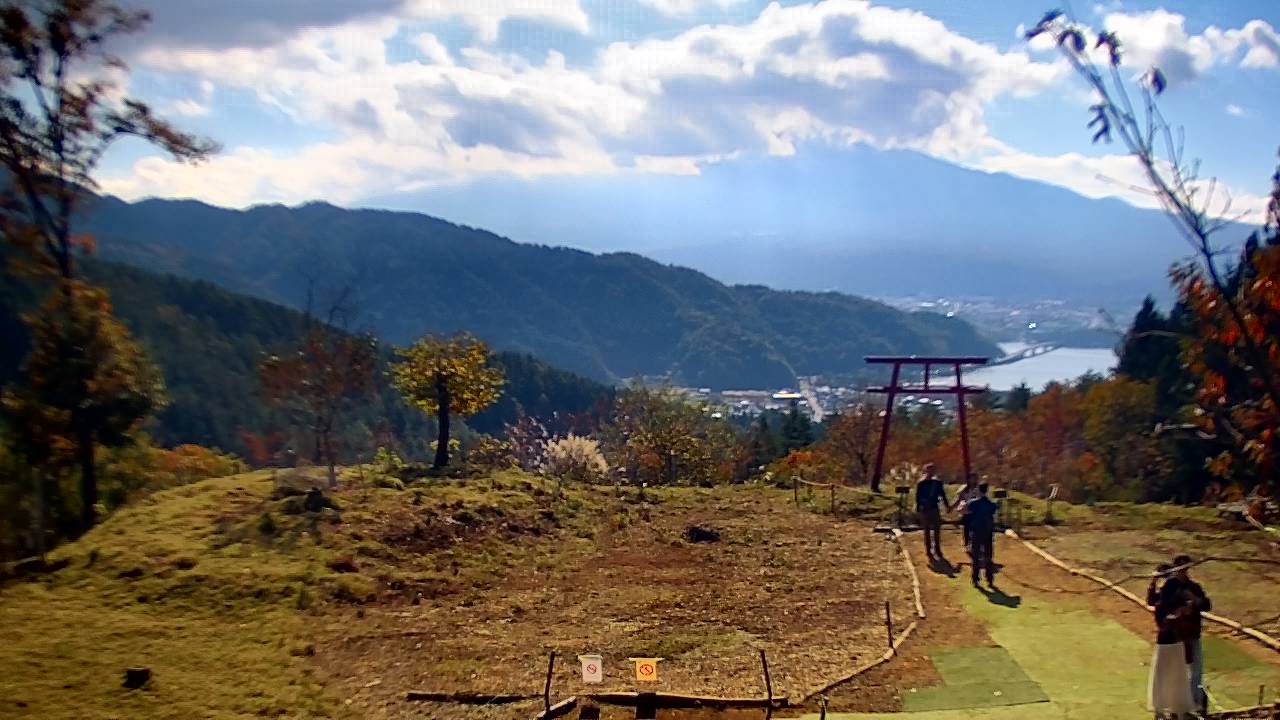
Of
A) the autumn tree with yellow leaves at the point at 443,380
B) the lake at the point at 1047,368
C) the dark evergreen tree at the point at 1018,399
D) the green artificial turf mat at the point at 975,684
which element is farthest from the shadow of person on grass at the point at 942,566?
the lake at the point at 1047,368

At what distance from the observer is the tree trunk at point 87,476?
51.5 feet

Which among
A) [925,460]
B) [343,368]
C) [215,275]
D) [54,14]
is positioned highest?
[215,275]

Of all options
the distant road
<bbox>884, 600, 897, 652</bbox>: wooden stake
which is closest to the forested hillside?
the distant road

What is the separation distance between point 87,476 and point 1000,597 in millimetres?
14723

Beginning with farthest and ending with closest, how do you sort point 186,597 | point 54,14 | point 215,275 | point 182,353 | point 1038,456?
point 215,275 → point 182,353 → point 1038,456 → point 54,14 → point 186,597

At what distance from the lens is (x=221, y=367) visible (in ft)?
218

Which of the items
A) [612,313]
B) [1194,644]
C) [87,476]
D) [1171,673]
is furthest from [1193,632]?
[612,313]

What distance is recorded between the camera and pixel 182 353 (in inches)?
2594

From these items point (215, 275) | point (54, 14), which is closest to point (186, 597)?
point (54, 14)

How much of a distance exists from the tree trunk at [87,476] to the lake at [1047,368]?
107 m

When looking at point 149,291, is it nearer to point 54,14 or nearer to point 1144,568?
point 54,14

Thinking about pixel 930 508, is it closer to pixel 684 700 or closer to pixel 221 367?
pixel 684 700

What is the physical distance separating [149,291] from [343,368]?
64742 millimetres

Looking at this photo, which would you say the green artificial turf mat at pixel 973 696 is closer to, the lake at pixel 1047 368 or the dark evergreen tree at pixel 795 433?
the dark evergreen tree at pixel 795 433
